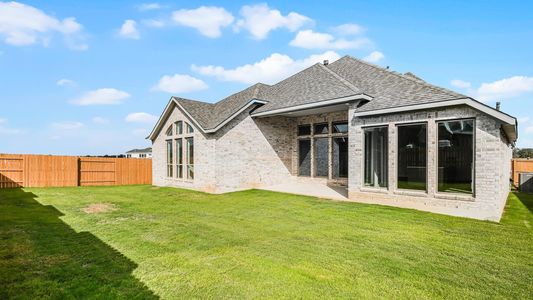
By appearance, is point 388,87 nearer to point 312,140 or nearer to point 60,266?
point 312,140

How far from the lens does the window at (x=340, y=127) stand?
47.1ft

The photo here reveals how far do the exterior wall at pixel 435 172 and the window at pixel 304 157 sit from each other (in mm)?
4732

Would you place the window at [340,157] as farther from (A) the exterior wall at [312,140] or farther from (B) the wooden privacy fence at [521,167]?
(B) the wooden privacy fence at [521,167]

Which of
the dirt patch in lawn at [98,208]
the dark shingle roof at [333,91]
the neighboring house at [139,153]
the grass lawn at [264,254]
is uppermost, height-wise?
the dark shingle roof at [333,91]

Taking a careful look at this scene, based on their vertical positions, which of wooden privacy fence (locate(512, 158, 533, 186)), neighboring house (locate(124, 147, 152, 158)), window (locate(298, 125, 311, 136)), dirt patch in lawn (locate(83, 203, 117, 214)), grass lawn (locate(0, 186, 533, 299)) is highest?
window (locate(298, 125, 311, 136))

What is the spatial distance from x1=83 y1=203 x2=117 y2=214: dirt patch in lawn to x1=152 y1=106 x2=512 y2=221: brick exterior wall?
4959 millimetres

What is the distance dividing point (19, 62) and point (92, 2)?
18.8 ft

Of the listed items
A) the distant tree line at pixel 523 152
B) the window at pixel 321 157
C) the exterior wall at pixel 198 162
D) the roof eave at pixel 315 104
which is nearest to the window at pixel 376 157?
the roof eave at pixel 315 104

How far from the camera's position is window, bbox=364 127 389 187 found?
34.7 feet

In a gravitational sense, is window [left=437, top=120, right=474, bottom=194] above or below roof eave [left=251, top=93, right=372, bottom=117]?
below

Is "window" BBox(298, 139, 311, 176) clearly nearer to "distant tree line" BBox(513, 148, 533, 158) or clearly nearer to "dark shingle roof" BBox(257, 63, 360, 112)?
"dark shingle roof" BBox(257, 63, 360, 112)

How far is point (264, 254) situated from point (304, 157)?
11.5m

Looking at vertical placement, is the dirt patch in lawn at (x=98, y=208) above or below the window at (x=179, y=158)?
below

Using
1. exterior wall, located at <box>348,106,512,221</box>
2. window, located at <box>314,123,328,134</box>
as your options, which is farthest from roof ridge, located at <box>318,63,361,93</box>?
window, located at <box>314,123,328,134</box>
